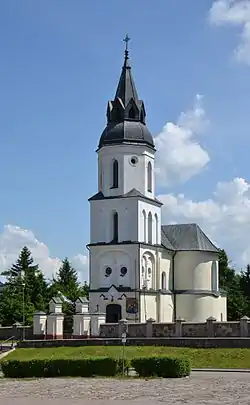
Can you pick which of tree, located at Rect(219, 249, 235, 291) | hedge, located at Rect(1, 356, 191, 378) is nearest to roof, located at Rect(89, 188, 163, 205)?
hedge, located at Rect(1, 356, 191, 378)

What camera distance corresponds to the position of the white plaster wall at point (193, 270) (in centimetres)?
6381

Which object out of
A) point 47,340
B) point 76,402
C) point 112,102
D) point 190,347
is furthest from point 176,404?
point 112,102

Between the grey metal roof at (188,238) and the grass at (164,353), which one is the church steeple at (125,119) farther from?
the grass at (164,353)

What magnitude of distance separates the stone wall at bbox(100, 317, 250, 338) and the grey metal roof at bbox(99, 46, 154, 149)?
60.3ft

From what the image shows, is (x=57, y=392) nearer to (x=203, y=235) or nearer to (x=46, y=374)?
(x=46, y=374)

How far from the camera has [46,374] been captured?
31547mm

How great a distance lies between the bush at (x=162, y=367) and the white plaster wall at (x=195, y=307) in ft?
104

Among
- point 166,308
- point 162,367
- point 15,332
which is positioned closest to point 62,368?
point 162,367

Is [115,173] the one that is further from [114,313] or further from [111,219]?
[114,313]

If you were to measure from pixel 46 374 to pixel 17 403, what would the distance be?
32.0ft

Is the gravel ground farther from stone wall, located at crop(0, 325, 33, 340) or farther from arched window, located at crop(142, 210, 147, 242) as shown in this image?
arched window, located at crop(142, 210, 147, 242)

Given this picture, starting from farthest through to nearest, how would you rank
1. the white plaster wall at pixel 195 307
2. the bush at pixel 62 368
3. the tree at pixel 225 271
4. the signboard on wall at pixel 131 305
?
the tree at pixel 225 271
the white plaster wall at pixel 195 307
the signboard on wall at pixel 131 305
the bush at pixel 62 368

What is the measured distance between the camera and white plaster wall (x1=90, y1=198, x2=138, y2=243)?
5966 centimetres

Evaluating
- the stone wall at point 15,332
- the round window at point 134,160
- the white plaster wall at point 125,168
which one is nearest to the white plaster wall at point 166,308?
the white plaster wall at point 125,168
